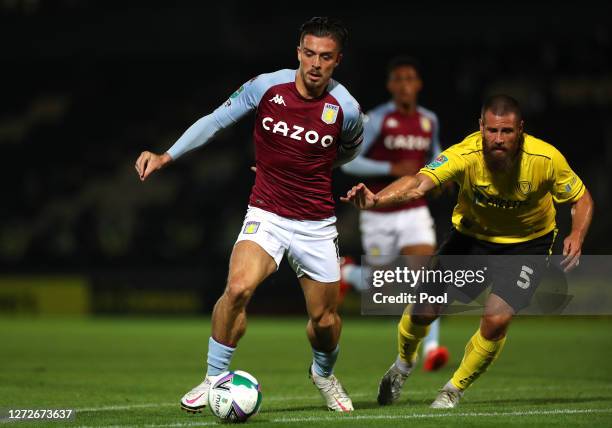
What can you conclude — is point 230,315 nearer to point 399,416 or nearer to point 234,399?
point 234,399

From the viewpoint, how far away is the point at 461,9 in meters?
21.8

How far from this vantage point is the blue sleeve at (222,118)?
6.68 m

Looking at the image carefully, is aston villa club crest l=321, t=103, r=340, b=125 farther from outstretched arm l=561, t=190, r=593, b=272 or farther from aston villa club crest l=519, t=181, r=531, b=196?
outstretched arm l=561, t=190, r=593, b=272

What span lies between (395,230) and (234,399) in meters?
5.22

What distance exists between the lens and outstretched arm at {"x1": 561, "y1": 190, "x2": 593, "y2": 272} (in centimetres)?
644

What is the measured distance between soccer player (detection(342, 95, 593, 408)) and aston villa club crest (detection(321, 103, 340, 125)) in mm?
592

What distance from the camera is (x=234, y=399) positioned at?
19.9ft

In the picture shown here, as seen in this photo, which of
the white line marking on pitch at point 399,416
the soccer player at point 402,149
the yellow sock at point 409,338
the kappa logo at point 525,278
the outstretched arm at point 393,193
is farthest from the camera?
the soccer player at point 402,149

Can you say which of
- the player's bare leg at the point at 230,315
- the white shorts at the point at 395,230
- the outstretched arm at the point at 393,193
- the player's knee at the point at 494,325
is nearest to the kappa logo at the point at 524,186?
→ the outstretched arm at the point at 393,193

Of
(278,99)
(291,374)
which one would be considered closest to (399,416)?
(278,99)

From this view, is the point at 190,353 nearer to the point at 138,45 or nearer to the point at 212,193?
the point at 212,193

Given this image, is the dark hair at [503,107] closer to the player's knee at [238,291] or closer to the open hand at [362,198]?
the open hand at [362,198]

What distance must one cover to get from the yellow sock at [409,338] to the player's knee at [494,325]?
0.66 meters
